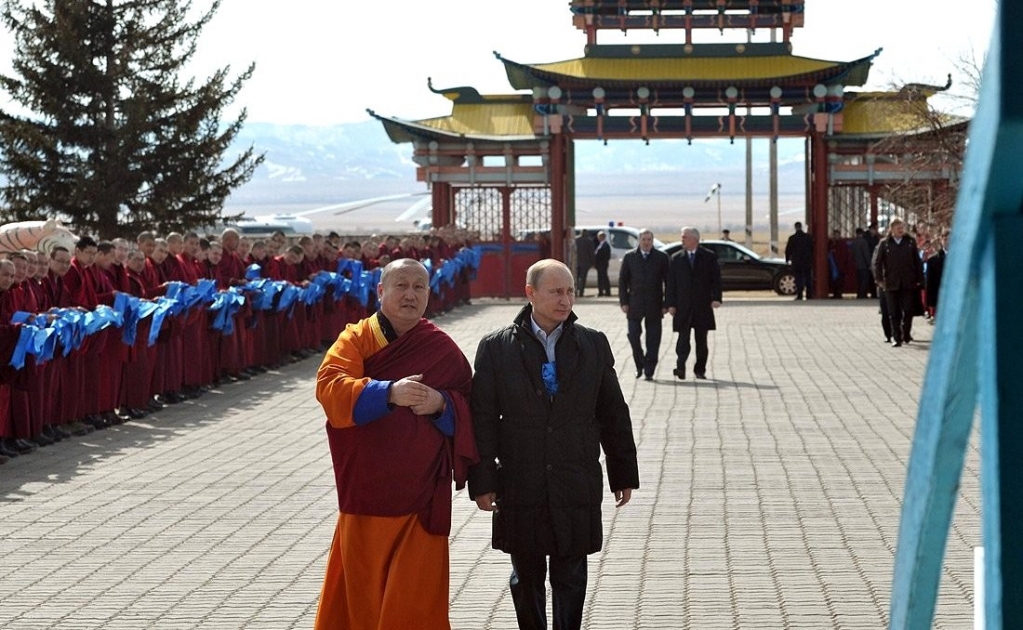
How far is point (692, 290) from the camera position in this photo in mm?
18391

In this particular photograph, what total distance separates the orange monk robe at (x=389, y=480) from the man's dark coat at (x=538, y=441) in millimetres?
160

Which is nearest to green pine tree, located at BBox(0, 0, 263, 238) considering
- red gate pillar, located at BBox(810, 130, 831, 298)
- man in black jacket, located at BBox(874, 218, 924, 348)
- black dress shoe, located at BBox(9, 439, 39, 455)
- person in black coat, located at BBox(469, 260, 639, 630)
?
red gate pillar, located at BBox(810, 130, 831, 298)

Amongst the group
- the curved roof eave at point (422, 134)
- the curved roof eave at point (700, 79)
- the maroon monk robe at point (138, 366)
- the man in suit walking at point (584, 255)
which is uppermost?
the curved roof eave at point (700, 79)

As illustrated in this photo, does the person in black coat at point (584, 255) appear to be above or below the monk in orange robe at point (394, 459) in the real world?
below

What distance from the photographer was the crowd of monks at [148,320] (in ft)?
42.9

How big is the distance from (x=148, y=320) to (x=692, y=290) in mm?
6025

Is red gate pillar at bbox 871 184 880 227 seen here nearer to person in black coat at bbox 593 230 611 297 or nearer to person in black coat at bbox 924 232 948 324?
person in black coat at bbox 593 230 611 297

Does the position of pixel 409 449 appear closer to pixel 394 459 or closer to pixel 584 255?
pixel 394 459

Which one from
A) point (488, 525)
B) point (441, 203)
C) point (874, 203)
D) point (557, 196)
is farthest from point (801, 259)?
point (488, 525)

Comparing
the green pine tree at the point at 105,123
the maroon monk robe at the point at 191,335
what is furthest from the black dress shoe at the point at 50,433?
the green pine tree at the point at 105,123

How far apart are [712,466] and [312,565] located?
4178mm

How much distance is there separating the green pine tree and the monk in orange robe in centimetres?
3015

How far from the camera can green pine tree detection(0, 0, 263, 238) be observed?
116 feet

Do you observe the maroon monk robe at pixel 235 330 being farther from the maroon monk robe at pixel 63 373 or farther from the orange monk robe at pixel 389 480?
the orange monk robe at pixel 389 480
